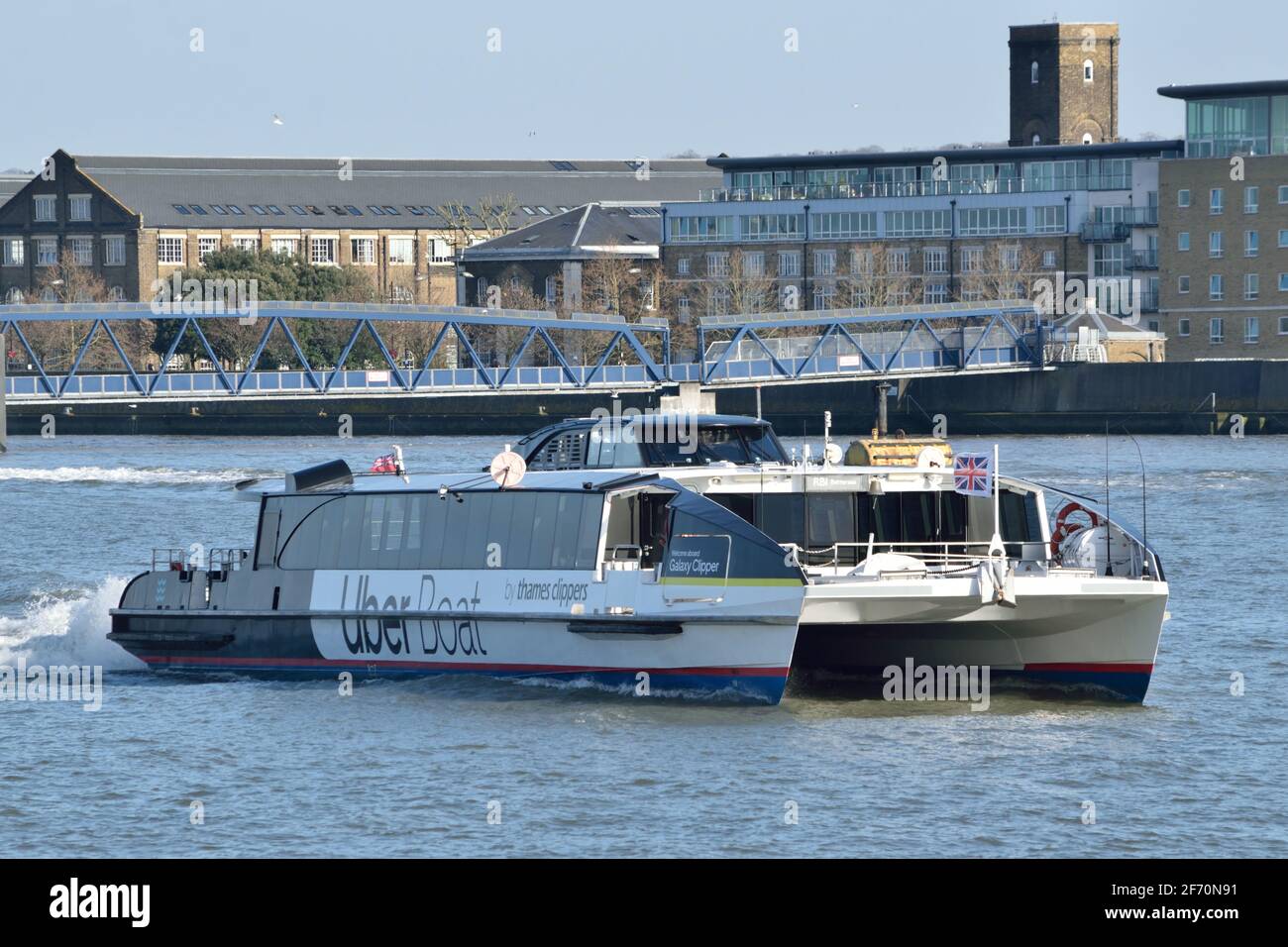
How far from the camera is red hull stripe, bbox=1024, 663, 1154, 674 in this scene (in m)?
28.4

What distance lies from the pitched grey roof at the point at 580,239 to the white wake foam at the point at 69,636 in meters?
99.3

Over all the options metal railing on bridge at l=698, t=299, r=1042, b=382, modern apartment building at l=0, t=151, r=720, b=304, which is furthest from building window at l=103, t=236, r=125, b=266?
metal railing on bridge at l=698, t=299, r=1042, b=382

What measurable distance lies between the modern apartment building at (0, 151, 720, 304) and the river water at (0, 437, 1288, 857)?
395ft

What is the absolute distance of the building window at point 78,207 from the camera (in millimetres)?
152875

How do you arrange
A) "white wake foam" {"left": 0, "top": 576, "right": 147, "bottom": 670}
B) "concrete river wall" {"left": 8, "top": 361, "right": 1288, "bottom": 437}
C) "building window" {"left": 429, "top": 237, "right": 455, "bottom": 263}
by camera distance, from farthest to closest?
"building window" {"left": 429, "top": 237, "right": 455, "bottom": 263}
"concrete river wall" {"left": 8, "top": 361, "right": 1288, "bottom": 437}
"white wake foam" {"left": 0, "top": 576, "right": 147, "bottom": 670}

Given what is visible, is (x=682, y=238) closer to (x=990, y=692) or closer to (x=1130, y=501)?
(x=1130, y=501)

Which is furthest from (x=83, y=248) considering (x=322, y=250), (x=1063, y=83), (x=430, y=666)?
(x=430, y=666)

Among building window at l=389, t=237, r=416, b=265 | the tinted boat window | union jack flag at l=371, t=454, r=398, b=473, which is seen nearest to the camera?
the tinted boat window

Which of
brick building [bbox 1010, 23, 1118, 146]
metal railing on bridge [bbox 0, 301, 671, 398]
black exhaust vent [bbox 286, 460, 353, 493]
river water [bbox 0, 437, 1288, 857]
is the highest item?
brick building [bbox 1010, 23, 1118, 146]

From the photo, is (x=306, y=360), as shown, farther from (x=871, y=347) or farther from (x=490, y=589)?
(x=490, y=589)

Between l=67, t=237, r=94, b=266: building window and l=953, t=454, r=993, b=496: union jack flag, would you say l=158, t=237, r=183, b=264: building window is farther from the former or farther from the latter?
l=953, t=454, r=993, b=496: union jack flag

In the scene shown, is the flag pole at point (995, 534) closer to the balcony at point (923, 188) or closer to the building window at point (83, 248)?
the balcony at point (923, 188)

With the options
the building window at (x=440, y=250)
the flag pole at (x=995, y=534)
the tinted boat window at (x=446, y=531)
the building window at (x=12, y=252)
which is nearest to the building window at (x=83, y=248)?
the building window at (x=12, y=252)

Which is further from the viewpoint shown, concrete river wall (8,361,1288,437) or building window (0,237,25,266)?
building window (0,237,25,266)
